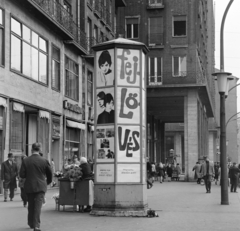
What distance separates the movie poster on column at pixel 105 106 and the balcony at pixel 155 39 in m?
34.4

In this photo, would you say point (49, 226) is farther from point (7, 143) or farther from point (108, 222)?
point (7, 143)

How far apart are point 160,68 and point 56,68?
19.0m

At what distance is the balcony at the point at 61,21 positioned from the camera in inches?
1093

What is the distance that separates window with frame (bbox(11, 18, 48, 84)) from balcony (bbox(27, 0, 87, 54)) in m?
1.04

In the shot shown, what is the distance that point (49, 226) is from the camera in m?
12.2

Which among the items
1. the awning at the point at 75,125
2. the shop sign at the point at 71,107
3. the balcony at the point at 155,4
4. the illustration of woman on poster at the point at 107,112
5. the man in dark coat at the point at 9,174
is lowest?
the man in dark coat at the point at 9,174

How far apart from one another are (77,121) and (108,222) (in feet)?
71.2

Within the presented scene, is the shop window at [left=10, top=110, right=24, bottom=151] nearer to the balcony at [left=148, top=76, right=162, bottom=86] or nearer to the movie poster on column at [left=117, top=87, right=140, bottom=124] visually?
the movie poster on column at [left=117, top=87, right=140, bottom=124]

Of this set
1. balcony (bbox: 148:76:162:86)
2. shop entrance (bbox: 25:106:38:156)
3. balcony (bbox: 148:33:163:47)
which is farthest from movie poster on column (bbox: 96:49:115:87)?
balcony (bbox: 148:33:163:47)

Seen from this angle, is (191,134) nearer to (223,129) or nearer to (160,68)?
(160,68)

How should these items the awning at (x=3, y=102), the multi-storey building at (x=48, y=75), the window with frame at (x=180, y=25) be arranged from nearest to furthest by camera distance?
1. the awning at (x=3, y=102)
2. the multi-storey building at (x=48, y=75)
3. the window with frame at (x=180, y=25)

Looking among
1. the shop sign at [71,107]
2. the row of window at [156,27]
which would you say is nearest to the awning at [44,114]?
the shop sign at [71,107]

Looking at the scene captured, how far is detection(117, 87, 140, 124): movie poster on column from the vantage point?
1512cm

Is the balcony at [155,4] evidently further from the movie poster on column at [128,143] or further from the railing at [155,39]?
the movie poster on column at [128,143]
